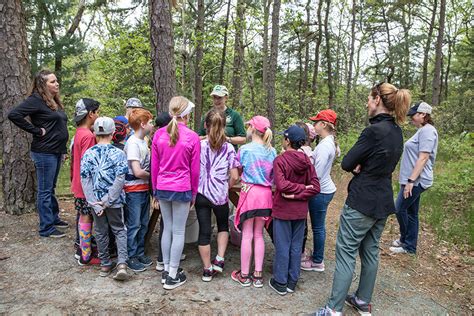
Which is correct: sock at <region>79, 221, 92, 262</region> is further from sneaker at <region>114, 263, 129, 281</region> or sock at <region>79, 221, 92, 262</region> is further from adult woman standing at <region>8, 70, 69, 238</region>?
adult woman standing at <region>8, 70, 69, 238</region>

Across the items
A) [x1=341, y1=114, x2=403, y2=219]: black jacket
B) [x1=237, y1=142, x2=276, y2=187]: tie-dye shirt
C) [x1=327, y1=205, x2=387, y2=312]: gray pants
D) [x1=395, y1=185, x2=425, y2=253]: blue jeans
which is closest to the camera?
[x1=341, y1=114, x2=403, y2=219]: black jacket

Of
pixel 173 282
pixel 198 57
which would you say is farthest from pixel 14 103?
pixel 198 57

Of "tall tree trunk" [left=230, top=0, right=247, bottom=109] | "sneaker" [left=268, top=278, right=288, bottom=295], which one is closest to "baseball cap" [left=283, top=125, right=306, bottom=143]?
"sneaker" [left=268, top=278, right=288, bottom=295]

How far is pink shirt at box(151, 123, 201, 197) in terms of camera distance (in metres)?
3.32

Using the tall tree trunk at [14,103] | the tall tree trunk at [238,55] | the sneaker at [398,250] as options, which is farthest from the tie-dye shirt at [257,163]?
the tall tree trunk at [238,55]

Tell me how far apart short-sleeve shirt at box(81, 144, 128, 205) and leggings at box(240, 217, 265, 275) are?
1444 mm

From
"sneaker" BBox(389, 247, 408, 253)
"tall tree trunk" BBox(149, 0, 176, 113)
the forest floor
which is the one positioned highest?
"tall tree trunk" BBox(149, 0, 176, 113)

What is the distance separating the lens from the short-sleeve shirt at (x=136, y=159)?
3576mm

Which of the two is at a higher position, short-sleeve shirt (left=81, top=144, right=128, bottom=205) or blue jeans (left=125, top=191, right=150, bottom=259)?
short-sleeve shirt (left=81, top=144, right=128, bottom=205)

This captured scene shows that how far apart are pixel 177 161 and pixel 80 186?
49.1 inches

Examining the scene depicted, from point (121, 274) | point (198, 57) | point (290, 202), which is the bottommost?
point (121, 274)

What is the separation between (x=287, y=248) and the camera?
340cm

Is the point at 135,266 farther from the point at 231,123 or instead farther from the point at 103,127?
the point at 231,123

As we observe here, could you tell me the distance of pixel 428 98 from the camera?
26.1 meters
